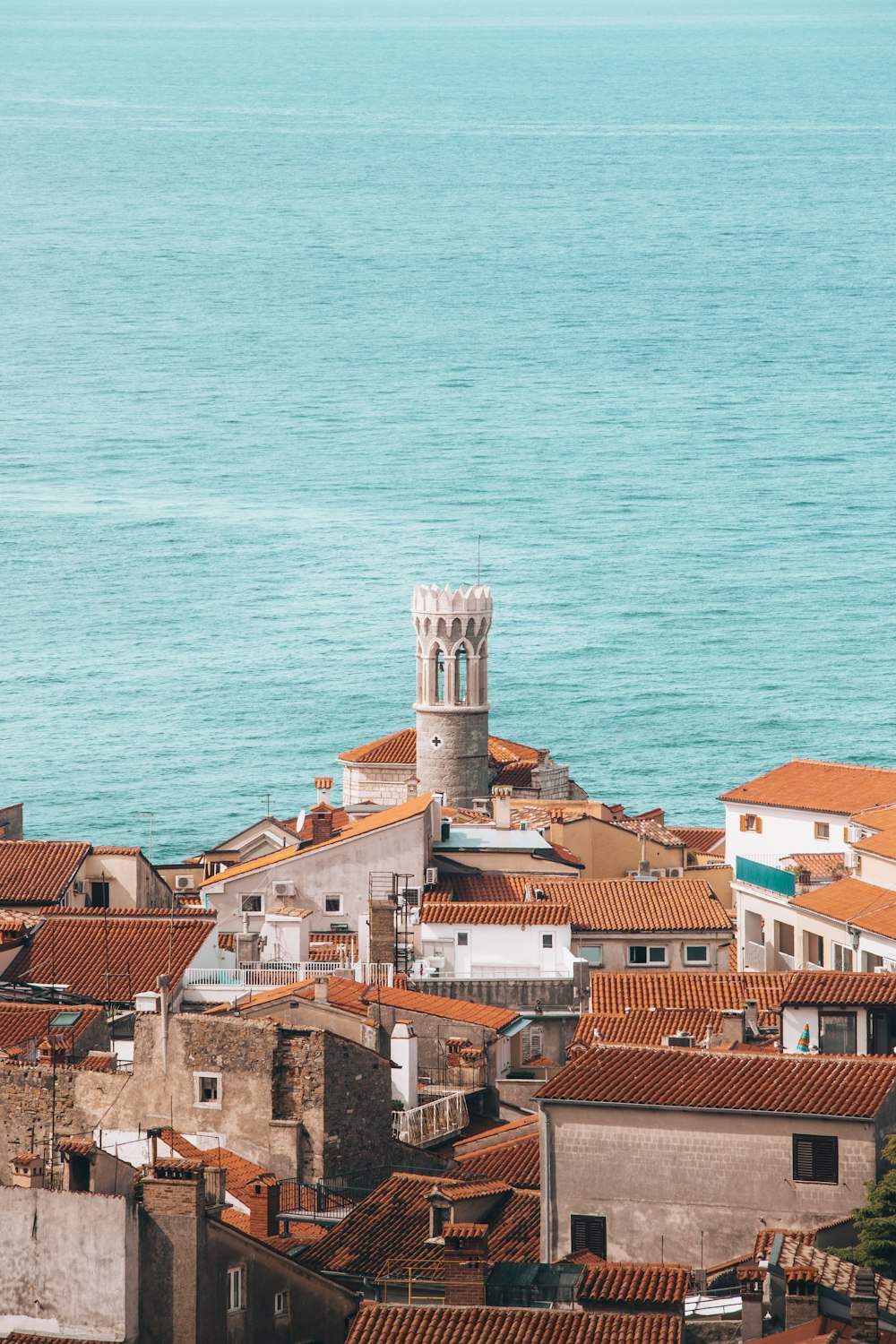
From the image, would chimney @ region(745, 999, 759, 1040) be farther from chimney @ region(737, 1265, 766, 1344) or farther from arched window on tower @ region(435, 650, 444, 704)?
arched window on tower @ region(435, 650, 444, 704)

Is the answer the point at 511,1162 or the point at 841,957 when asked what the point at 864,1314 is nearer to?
the point at 511,1162

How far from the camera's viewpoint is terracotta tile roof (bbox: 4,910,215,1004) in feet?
139

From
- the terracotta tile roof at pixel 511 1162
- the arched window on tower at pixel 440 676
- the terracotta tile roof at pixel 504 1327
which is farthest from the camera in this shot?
the arched window on tower at pixel 440 676

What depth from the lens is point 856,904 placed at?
4978cm

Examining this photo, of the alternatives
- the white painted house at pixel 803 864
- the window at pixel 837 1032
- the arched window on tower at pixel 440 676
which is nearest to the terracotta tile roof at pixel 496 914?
the white painted house at pixel 803 864

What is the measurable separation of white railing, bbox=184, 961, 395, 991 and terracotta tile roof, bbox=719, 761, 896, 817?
623 inches

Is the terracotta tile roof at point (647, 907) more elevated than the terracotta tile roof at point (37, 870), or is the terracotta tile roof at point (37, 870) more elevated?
the terracotta tile roof at point (37, 870)

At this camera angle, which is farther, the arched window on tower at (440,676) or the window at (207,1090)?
the arched window on tower at (440,676)

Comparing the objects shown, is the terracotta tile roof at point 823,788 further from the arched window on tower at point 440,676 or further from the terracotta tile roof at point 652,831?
the arched window on tower at point 440,676

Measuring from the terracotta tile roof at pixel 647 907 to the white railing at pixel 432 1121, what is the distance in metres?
12.9

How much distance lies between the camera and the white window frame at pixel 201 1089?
34312 millimetres

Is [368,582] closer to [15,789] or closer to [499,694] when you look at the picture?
[499,694]

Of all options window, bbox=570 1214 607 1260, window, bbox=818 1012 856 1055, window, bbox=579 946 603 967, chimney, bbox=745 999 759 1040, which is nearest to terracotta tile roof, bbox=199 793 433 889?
window, bbox=579 946 603 967

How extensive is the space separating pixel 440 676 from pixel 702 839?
1045cm
